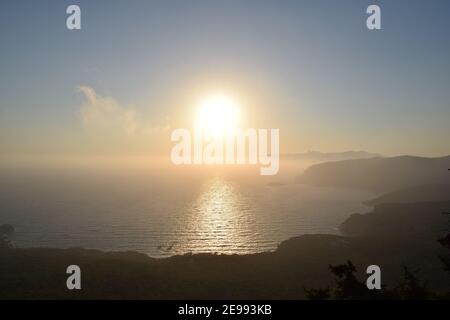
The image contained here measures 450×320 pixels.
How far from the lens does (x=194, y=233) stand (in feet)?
344

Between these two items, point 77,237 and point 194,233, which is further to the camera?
point 194,233

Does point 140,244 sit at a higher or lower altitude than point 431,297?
lower

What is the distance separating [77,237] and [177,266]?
184 feet

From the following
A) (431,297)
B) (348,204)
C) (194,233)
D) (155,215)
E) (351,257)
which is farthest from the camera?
(348,204)

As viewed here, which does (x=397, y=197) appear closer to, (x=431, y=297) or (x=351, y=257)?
(x=351, y=257)

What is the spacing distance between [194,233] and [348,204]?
92636 millimetres

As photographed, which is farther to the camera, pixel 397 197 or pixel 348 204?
pixel 348 204

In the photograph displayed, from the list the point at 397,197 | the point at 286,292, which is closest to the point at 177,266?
the point at 286,292

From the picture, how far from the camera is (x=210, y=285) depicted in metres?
47.8
